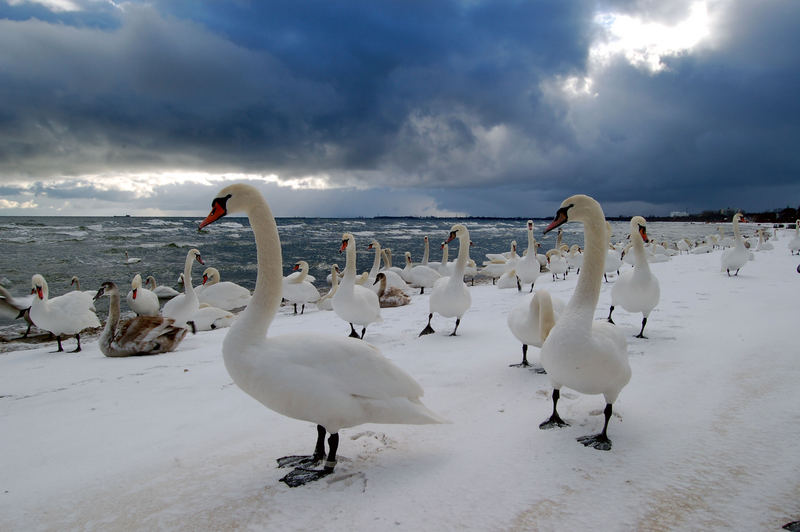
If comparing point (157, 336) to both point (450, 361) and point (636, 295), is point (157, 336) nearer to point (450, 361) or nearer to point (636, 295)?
point (450, 361)

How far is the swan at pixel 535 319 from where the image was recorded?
423 centimetres

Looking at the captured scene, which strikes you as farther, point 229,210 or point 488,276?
point 488,276

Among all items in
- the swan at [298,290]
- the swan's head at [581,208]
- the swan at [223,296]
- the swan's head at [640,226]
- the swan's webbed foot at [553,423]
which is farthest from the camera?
the swan at [223,296]

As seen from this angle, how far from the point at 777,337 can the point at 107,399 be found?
7079mm

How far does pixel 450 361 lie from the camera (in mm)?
5168

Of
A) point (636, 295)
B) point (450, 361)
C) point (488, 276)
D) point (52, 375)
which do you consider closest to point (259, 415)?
point (450, 361)

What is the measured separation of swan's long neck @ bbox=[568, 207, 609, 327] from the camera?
3152 millimetres

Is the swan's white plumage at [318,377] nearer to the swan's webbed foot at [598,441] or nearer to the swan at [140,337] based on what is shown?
the swan's webbed foot at [598,441]

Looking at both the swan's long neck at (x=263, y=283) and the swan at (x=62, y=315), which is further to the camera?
the swan at (x=62, y=315)

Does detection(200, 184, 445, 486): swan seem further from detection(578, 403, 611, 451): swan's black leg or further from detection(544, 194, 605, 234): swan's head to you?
detection(544, 194, 605, 234): swan's head

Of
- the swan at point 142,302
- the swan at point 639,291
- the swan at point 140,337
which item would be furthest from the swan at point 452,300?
the swan at point 142,302

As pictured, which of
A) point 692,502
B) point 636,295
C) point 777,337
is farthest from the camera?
point 636,295

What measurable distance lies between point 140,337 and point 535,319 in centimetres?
558

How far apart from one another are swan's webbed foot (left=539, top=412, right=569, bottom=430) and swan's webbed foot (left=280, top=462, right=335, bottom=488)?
1.51 meters
